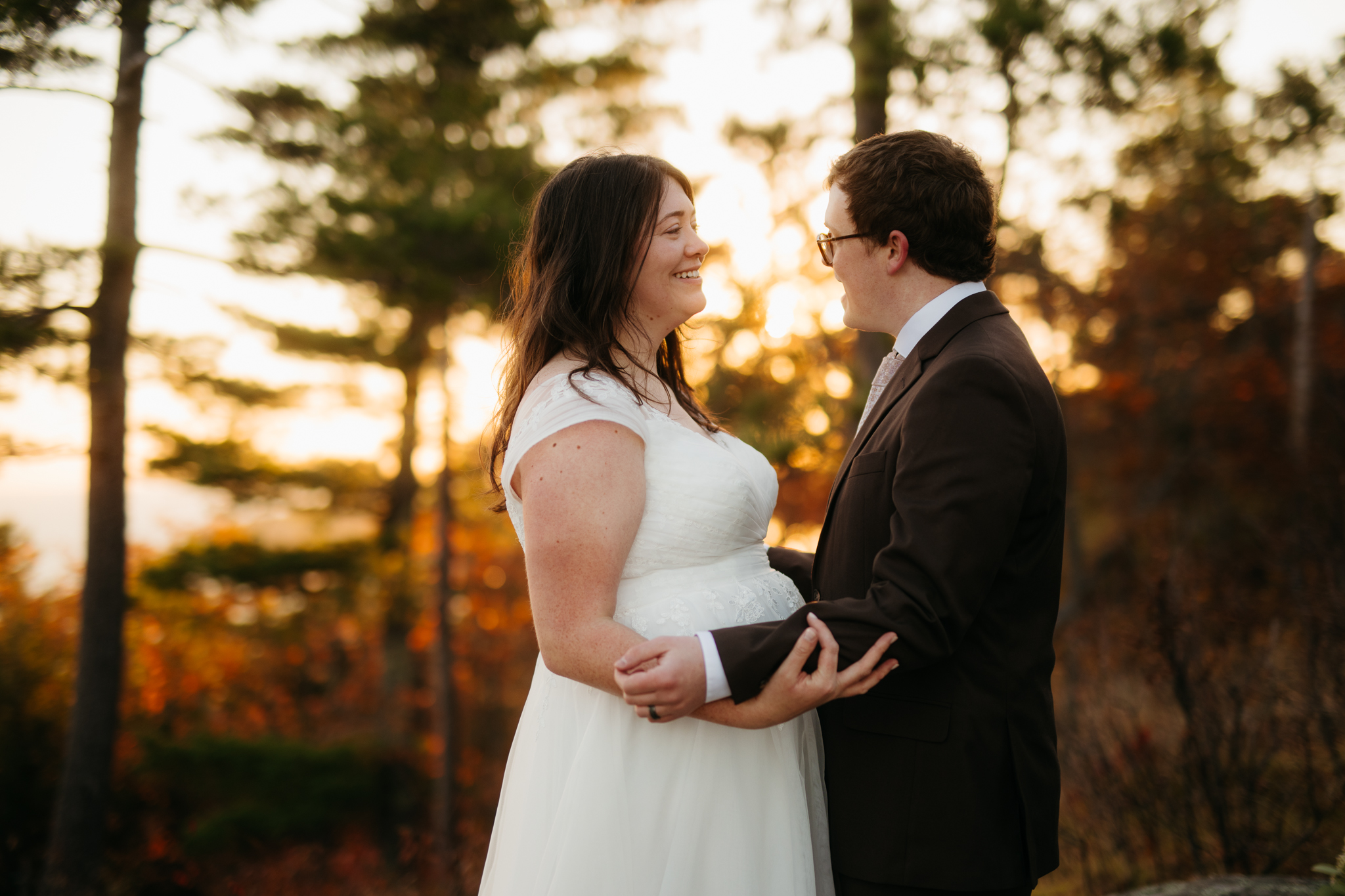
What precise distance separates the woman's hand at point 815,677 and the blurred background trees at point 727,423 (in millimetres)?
1263

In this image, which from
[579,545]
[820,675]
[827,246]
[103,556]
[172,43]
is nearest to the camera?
[820,675]

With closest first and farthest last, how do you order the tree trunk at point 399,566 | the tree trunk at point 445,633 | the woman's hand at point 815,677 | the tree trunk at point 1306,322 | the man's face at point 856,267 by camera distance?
the woman's hand at point 815,677, the man's face at point 856,267, the tree trunk at point 1306,322, the tree trunk at point 445,633, the tree trunk at point 399,566

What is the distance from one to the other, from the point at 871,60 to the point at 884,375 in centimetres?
458

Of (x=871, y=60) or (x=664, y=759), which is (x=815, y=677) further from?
(x=871, y=60)

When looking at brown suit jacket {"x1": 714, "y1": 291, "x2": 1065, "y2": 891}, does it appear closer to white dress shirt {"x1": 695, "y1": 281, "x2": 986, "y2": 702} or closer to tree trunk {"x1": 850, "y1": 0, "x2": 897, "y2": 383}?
white dress shirt {"x1": 695, "y1": 281, "x2": 986, "y2": 702}

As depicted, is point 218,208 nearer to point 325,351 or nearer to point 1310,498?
point 325,351

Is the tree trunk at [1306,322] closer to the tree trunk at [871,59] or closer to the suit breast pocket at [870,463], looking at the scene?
the tree trunk at [871,59]

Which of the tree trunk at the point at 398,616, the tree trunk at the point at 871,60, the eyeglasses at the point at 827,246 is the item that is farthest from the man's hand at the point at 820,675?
the tree trunk at the point at 398,616

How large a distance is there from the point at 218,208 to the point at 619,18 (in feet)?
17.1

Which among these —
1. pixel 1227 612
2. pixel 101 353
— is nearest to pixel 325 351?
pixel 101 353

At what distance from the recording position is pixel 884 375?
226 centimetres

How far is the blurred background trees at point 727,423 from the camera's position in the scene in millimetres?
4574

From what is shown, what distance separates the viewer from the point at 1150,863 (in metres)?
4.42

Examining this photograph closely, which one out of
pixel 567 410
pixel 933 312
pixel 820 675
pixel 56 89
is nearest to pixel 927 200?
pixel 933 312
